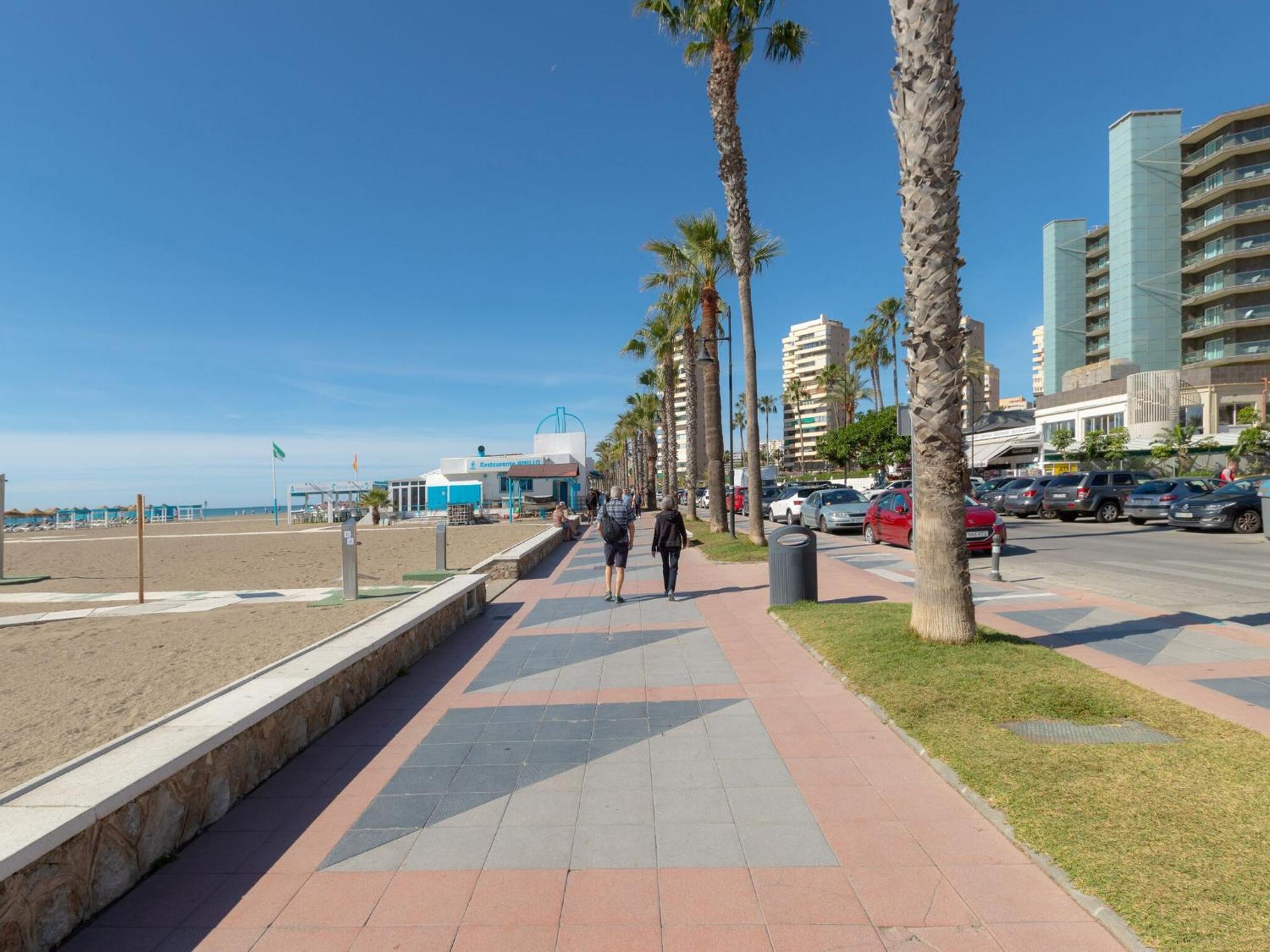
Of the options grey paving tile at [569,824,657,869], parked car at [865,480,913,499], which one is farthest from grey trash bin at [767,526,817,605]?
grey paving tile at [569,824,657,869]

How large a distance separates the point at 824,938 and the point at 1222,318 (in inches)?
2532

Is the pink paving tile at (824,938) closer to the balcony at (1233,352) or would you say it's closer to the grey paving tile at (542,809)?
the grey paving tile at (542,809)

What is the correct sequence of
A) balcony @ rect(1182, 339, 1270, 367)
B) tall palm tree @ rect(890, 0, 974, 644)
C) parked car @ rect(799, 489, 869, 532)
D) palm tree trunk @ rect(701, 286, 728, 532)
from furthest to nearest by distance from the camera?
balcony @ rect(1182, 339, 1270, 367), parked car @ rect(799, 489, 869, 532), palm tree trunk @ rect(701, 286, 728, 532), tall palm tree @ rect(890, 0, 974, 644)

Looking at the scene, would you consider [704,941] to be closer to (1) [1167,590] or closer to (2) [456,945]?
(2) [456,945]

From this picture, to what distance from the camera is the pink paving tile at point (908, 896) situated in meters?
2.81

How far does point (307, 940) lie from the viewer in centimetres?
279

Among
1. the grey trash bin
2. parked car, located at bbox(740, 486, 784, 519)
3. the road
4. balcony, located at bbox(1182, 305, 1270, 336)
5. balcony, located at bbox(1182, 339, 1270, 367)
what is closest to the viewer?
the grey trash bin

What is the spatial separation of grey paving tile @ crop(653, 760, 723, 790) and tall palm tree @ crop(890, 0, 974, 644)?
294 cm

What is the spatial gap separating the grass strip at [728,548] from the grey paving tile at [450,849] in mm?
10757

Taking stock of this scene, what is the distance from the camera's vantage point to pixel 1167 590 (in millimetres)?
10320

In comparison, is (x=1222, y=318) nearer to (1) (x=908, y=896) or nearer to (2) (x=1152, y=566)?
(2) (x=1152, y=566)

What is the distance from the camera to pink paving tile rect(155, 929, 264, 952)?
2756 millimetres

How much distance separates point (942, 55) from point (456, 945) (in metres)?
7.25

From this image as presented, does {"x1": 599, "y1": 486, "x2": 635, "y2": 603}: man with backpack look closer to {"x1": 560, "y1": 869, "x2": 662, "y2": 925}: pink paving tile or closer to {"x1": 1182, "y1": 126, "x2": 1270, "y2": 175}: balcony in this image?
{"x1": 560, "y1": 869, "x2": 662, "y2": 925}: pink paving tile
